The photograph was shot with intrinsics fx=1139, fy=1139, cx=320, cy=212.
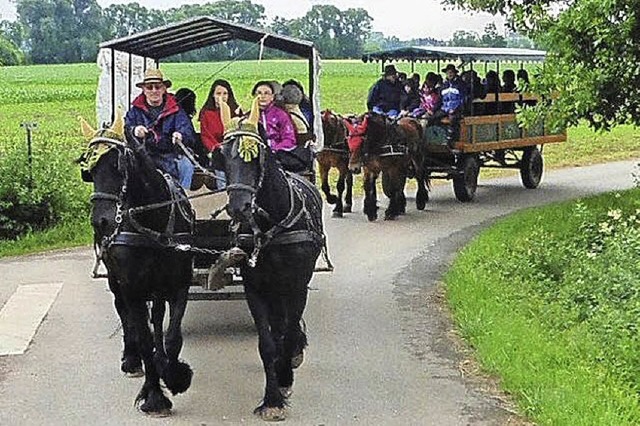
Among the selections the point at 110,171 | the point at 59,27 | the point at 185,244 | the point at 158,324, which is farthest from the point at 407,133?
the point at 59,27

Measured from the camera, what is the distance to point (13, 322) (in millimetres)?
11078

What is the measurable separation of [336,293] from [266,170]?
4766 millimetres

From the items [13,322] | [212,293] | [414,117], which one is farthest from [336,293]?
[414,117]

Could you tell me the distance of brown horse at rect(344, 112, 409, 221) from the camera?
17141mm

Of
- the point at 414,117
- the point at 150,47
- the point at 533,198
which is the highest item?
the point at 150,47

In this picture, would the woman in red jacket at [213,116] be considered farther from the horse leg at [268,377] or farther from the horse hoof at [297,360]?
the horse leg at [268,377]

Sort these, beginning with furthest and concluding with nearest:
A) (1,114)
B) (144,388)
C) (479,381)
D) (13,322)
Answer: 1. (1,114)
2. (13,322)
3. (479,381)
4. (144,388)

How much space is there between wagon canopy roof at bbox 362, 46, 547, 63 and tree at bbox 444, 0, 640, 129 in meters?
3.68

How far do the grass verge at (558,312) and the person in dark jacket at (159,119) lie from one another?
3.07 m

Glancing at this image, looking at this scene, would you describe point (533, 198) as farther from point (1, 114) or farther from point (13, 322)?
point (1, 114)

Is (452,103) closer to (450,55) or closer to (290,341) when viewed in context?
(450,55)

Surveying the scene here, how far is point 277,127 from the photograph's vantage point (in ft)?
31.5

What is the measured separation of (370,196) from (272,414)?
980cm

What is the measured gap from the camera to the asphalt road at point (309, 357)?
315 inches
